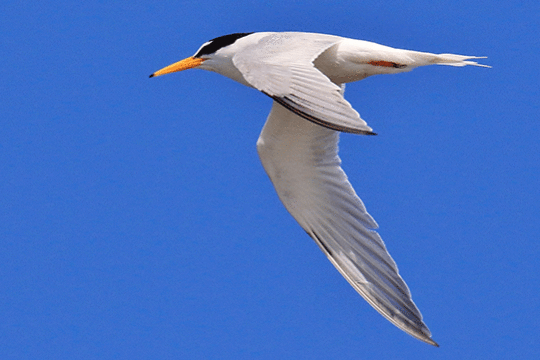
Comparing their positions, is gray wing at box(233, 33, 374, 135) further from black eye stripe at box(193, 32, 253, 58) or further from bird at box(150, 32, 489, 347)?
black eye stripe at box(193, 32, 253, 58)

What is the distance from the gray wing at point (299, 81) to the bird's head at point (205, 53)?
22.4 inches

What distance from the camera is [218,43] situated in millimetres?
6211

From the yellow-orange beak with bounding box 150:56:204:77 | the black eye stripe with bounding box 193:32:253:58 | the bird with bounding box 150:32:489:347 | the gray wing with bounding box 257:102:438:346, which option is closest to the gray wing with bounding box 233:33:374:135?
the bird with bounding box 150:32:489:347

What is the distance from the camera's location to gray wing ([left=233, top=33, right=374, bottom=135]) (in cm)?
454

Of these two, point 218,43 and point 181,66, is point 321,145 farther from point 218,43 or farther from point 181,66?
point 181,66

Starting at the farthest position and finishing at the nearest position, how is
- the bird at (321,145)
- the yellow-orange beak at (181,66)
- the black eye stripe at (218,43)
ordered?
1. the yellow-orange beak at (181,66)
2. the black eye stripe at (218,43)
3. the bird at (321,145)

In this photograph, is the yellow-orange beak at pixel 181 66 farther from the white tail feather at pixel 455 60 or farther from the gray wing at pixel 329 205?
the white tail feather at pixel 455 60

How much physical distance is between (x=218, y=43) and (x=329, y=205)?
1626 millimetres

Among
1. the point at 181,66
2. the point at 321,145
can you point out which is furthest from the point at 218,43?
the point at 321,145

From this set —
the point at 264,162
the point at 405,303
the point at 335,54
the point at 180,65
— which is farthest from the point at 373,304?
the point at 180,65

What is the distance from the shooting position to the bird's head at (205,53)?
617cm

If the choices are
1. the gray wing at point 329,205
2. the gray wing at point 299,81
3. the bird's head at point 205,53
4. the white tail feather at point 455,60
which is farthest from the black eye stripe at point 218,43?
the white tail feather at point 455,60

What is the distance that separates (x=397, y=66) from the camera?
5.85 m

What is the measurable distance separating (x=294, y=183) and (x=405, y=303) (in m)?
1.36
